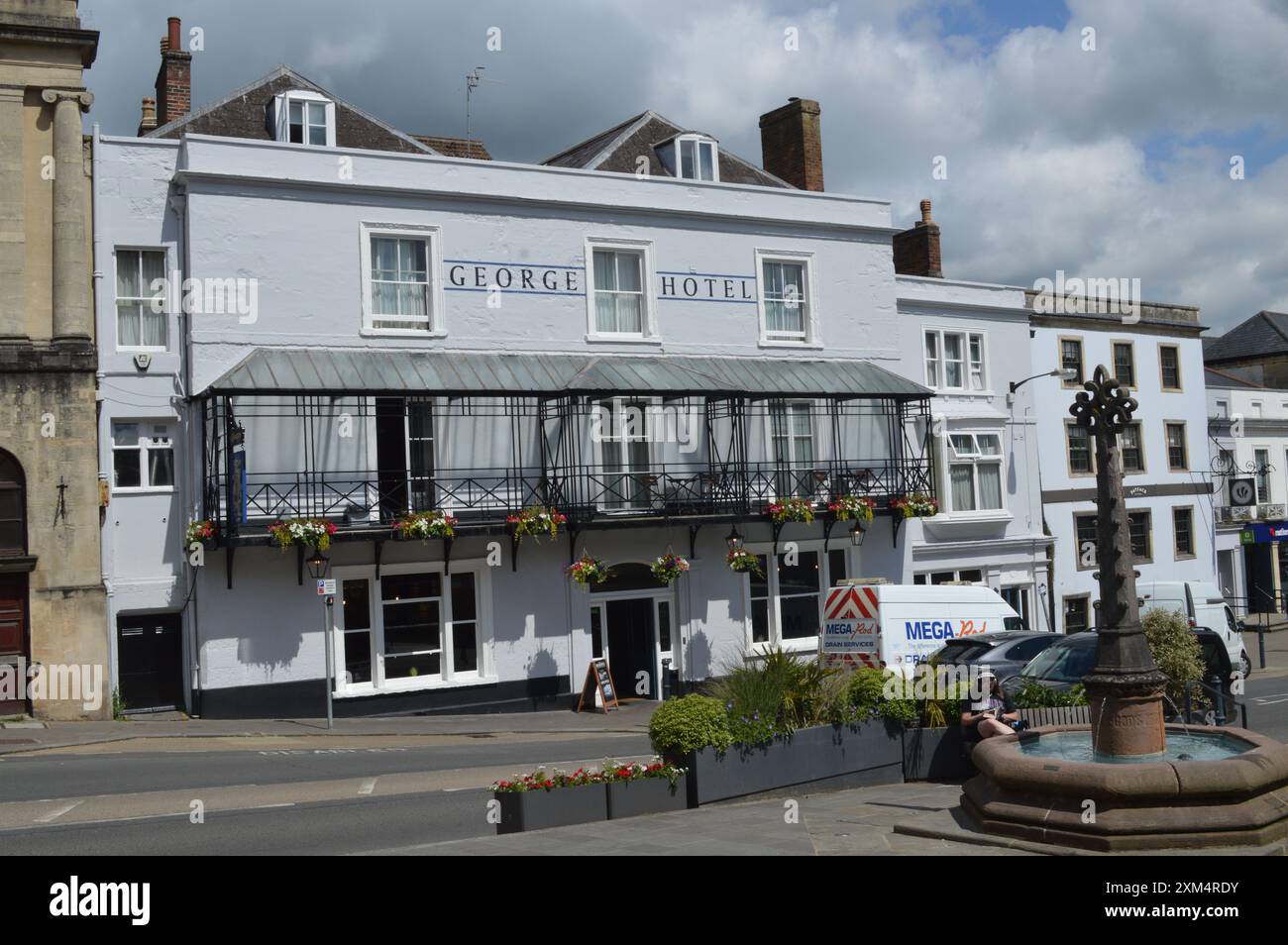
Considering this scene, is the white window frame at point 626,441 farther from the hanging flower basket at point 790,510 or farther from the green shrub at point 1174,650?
the green shrub at point 1174,650

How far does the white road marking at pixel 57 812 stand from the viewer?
14.5m

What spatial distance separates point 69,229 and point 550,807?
17304 millimetres

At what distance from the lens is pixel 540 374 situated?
27.9 metres

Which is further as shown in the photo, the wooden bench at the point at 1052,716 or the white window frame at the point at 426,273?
the white window frame at the point at 426,273

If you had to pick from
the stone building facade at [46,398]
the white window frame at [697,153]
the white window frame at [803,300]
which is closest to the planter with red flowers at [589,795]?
the stone building facade at [46,398]

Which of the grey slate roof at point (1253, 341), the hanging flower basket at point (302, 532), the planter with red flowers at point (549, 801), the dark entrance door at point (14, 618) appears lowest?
the planter with red flowers at point (549, 801)

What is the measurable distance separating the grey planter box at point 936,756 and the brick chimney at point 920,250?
24356 mm

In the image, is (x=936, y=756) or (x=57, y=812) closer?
(x=57, y=812)

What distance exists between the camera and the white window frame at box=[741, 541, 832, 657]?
30.6 meters

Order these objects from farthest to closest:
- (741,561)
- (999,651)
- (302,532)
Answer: (741,561)
(302,532)
(999,651)

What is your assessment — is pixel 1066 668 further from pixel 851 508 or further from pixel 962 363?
pixel 962 363

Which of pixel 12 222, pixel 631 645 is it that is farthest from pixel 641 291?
pixel 12 222
